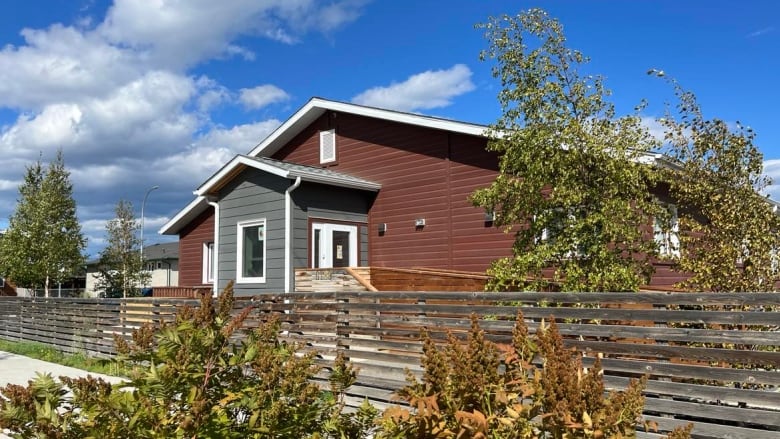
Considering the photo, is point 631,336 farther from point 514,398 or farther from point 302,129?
point 302,129

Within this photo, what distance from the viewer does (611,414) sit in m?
1.85

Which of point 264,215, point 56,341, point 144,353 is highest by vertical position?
point 264,215

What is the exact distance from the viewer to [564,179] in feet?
23.5

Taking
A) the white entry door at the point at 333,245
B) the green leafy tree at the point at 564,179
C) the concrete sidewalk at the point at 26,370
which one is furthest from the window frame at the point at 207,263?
the green leafy tree at the point at 564,179

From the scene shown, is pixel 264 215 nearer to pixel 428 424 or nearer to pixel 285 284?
pixel 285 284

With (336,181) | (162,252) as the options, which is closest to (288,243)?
(336,181)

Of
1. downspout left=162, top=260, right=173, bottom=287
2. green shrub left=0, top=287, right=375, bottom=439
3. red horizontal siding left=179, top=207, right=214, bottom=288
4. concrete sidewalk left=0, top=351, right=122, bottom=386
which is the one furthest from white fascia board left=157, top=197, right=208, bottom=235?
downspout left=162, top=260, right=173, bottom=287

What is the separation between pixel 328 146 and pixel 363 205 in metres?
2.45

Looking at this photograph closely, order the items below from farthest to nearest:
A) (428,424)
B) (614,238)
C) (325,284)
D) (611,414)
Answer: (325,284), (614,238), (428,424), (611,414)

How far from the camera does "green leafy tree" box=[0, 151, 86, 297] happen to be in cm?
2364

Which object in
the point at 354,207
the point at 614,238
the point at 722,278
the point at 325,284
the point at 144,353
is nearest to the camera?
the point at 144,353

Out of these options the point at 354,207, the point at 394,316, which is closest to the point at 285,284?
the point at 354,207

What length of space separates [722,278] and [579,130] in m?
2.26

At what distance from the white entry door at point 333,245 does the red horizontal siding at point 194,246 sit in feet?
21.8
